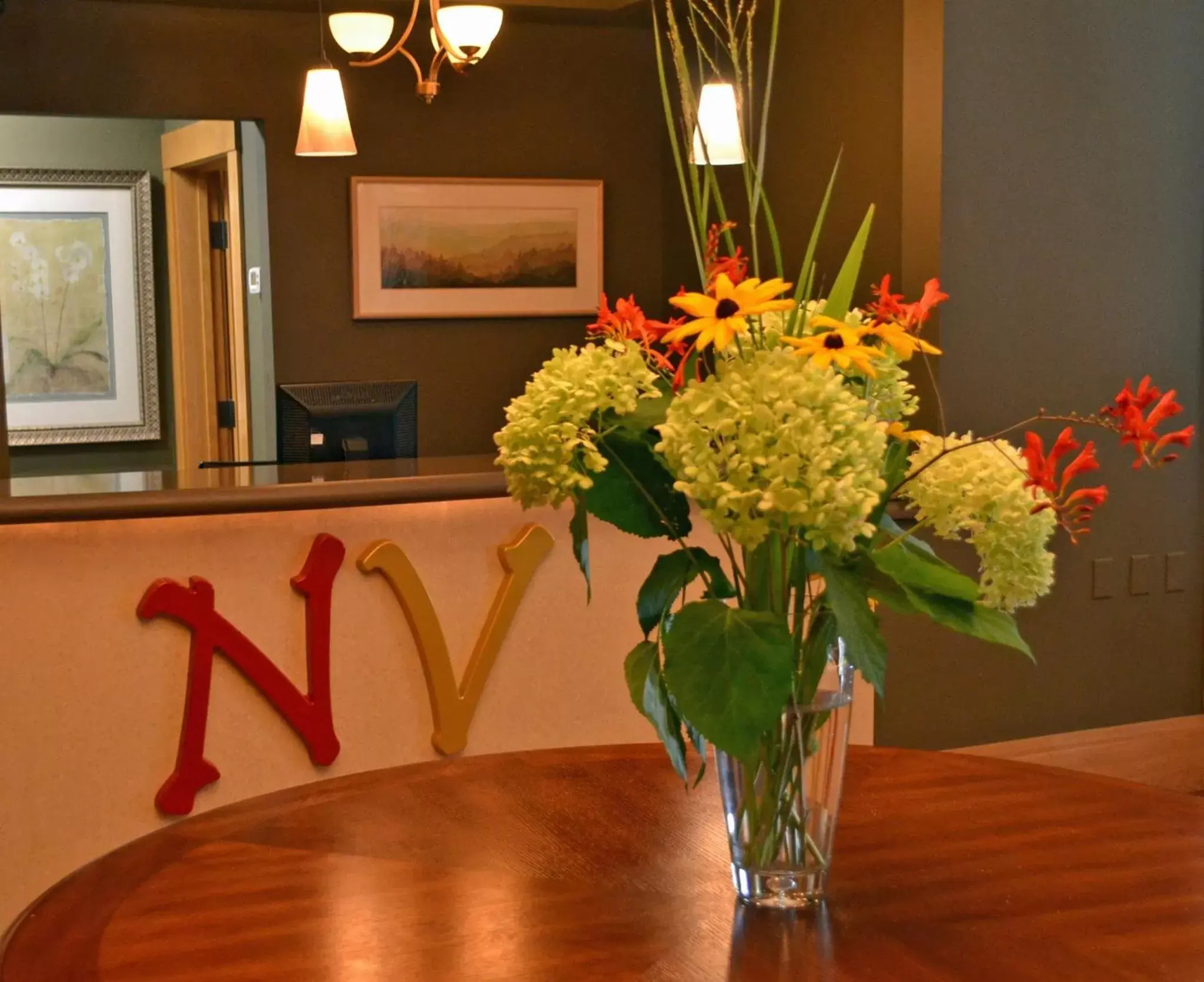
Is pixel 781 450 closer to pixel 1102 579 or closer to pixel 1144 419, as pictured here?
pixel 1144 419

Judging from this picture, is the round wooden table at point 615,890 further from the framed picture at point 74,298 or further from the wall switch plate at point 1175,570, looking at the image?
the framed picture at point 74,298

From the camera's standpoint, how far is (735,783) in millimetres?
1355

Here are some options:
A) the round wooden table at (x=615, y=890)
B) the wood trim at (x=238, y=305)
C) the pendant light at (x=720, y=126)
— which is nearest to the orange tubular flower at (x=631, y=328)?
the round wooden table at (x=615, y=890)

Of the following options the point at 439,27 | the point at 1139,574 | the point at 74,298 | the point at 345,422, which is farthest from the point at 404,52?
the point at 74,298

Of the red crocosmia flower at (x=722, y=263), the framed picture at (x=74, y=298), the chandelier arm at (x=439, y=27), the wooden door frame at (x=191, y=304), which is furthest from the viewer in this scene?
the framed picture at (x=74, y=298)

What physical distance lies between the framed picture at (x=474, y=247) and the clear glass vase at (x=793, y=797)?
5.12 m

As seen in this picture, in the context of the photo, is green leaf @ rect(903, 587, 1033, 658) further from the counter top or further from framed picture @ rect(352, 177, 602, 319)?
framed picture @ rect(352, 177, 602, 319)

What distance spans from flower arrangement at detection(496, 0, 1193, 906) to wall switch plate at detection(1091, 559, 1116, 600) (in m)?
3.50

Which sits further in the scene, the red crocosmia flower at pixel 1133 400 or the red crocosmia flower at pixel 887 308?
the red crocosmia flower at pixel 887 308

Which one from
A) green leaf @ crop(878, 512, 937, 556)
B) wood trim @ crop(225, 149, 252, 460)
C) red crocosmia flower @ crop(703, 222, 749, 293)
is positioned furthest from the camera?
wood trim @ crop(225, 149, 252, 460)

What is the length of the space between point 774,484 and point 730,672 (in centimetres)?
18

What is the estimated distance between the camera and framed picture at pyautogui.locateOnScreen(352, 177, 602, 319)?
624cm

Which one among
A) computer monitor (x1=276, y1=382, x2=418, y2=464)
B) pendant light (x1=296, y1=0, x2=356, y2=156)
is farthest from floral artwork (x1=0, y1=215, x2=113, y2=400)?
computer monitor (x1=276, y1=382, x2=418, y2=464)

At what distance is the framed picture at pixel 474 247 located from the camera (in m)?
6.24
